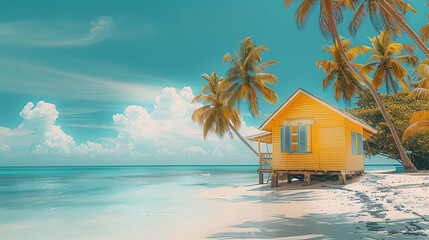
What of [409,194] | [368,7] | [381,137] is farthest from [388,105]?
[409,194]

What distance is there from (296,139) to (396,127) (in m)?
12.2

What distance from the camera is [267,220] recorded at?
768 centimetres

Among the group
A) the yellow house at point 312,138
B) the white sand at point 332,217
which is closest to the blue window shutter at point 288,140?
the yellow house at point 312,138

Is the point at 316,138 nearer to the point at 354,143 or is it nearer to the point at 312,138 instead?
the point at 312,138

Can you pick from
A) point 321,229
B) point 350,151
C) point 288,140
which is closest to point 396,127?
point 350,151

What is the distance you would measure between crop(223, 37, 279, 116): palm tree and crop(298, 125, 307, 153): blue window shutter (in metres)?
9.29

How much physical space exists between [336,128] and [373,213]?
6981 mm

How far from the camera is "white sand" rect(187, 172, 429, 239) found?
585cm

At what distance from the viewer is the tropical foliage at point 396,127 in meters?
22.7

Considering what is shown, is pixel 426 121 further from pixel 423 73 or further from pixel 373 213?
pixel 373 213

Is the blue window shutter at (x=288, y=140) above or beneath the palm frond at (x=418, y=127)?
beneath

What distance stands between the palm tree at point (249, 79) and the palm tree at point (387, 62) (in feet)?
22.5

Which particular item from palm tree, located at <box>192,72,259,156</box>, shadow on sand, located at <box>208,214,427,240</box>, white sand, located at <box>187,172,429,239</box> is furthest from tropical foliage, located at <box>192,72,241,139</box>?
shadow on sand, located at <box>208,214,427,240</box>

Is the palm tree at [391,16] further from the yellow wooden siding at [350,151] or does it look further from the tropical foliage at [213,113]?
the tropical foliage at [213,113]
